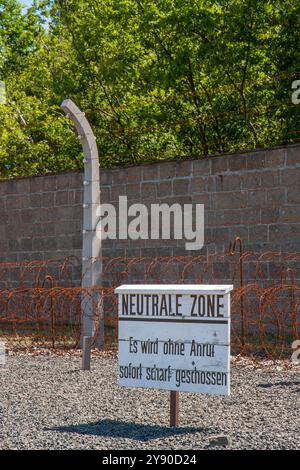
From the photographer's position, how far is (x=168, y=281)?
48.3ft

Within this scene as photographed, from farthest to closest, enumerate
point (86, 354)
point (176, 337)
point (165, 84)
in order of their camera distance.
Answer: point (165, 84), point (86, 354), point (176, 337)

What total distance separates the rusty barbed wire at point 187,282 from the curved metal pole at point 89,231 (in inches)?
2.5

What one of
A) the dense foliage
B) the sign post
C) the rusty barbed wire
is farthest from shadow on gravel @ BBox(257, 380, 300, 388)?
the dense foliage

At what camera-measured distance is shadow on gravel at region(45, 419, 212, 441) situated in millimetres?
7246

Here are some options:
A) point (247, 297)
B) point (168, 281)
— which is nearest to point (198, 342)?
point (247, 297)

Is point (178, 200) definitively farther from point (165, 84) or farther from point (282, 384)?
point (282, 384)

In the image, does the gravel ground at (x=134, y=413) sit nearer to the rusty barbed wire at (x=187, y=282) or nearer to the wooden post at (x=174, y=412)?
the wooden post at (x=174, y=412)

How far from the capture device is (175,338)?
7723mm

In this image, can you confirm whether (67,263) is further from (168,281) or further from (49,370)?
(49,370)

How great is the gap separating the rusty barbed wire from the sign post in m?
3.82

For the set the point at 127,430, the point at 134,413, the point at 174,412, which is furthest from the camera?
the point at 134,413

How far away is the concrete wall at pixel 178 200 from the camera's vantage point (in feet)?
43.9

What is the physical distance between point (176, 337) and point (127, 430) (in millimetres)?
839

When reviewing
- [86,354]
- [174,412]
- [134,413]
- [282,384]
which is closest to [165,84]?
[86,354]
